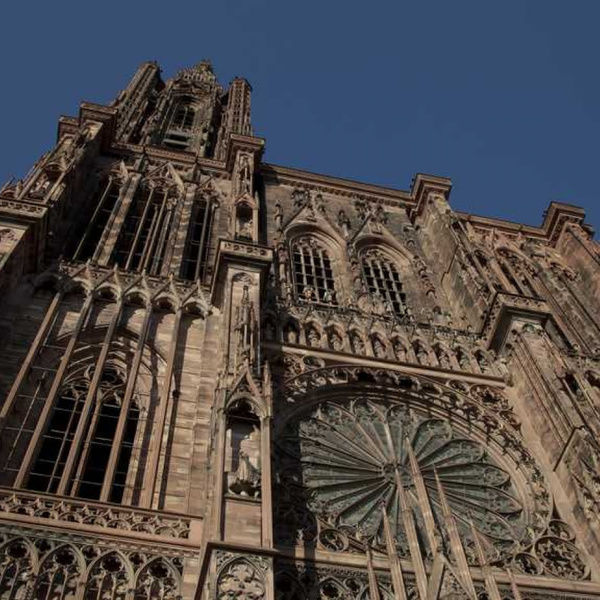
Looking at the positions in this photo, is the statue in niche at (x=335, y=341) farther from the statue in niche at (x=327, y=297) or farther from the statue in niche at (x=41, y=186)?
the statue in niche at (x=41, y=186)

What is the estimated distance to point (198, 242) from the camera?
810 inches

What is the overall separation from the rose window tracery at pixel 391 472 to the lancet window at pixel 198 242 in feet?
18.5

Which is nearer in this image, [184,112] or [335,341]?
[335,341]

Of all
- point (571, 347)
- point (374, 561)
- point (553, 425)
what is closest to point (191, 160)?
point (571, 347)

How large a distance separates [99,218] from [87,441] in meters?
9.44

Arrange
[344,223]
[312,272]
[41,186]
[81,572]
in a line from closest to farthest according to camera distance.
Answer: [81,572] < [41,186] < [312,272] < [344,223]

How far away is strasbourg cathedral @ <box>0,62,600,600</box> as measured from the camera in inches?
407

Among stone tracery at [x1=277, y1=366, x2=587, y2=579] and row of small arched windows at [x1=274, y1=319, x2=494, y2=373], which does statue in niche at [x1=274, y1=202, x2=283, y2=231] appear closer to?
row of small arched windows at [x1=274, y1=319, x2=494, y2=373]

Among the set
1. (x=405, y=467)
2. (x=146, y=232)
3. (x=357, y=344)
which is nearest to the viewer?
(x=405, y=467)

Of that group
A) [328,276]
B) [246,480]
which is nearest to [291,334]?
[328,276]

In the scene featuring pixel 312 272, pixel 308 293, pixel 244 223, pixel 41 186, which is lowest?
pixel 308 293

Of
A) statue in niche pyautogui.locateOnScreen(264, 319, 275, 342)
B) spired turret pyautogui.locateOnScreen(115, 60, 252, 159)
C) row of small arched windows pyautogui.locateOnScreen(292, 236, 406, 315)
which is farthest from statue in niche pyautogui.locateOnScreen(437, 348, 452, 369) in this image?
spired turret pyautogui.locateOnScreen(115, 60, 252, 159)

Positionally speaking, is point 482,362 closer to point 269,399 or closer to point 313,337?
point 313,337

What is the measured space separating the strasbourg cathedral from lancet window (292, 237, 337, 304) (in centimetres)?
11
